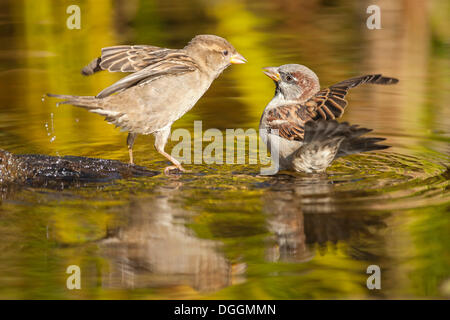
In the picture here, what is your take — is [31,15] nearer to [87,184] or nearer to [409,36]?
[409,36]

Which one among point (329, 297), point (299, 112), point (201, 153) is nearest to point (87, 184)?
point (201, 153)

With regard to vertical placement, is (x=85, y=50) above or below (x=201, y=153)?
above

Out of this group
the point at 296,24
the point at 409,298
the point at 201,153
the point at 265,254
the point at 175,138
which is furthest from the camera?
the point at 296,24

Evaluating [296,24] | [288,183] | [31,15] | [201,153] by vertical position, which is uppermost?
[31,15]

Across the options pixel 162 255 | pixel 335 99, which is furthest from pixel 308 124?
pixel 162 255

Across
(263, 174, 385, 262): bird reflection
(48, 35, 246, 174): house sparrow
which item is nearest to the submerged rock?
(48, 35, 246, 174): house sparrow

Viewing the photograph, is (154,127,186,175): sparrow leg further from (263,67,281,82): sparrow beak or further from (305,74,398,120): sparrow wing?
(305,74,398,120): sparrow wing

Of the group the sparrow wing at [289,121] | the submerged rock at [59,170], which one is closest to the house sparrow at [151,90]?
the submerged rock at [59,170]
